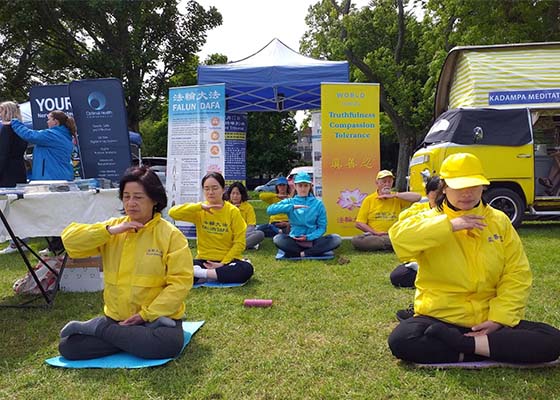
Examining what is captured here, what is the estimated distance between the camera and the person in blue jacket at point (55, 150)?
6.01m

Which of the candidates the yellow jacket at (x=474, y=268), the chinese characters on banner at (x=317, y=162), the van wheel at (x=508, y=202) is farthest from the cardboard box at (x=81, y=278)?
the van wheel at (x=508, y=202)

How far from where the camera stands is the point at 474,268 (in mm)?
2828

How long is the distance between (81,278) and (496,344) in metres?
4.09

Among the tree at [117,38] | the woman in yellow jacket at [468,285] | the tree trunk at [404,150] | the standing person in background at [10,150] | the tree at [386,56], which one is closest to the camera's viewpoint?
the woman in yellow jacket at [468,285]

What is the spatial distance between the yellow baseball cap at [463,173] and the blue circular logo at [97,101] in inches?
249

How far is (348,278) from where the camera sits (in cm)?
536

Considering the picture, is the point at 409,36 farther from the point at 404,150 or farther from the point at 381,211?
the point at 381,211

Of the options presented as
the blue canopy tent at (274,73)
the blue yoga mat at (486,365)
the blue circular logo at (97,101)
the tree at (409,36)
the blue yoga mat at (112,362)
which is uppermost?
the tree at (409,36)

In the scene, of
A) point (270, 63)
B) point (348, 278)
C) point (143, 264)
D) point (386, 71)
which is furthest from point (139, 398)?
point (386, 71)

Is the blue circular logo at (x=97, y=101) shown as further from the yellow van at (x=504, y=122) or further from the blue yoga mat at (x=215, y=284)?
the yellow van at (x=504, y=122)

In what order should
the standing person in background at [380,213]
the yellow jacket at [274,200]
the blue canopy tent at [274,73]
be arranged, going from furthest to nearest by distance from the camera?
the blue canopy tent at [274,73] < the yellow jacket at [274,200] < the standing person in background at [380,213]

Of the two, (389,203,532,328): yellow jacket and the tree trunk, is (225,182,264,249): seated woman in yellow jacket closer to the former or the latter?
(389,203,532,328): yellow jacket

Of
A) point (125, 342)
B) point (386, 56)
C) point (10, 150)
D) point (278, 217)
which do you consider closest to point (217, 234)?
point (125, 342)

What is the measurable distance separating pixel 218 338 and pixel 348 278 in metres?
2.21
